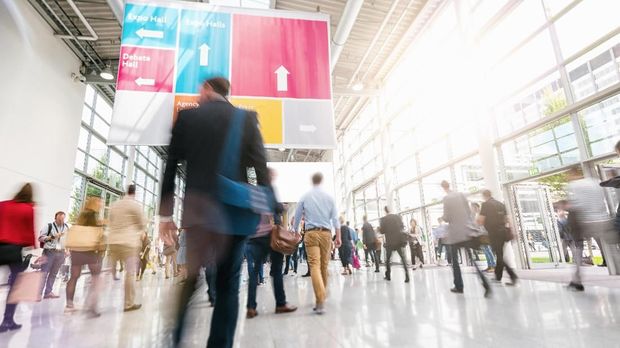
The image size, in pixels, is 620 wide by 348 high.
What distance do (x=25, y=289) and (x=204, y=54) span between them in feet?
10.5

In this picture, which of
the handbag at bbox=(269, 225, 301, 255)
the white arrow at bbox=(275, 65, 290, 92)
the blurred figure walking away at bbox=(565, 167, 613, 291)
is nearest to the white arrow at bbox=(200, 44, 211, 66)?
the white arrow at bbox=(275, 65, 290, 92)

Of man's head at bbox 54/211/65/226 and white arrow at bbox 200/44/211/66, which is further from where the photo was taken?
man's head at bbox 54/211/65/226

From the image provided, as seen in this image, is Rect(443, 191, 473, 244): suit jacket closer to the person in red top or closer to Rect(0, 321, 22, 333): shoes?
the person in red top

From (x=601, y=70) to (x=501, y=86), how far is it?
7.41 feet

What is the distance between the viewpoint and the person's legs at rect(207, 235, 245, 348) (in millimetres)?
1298

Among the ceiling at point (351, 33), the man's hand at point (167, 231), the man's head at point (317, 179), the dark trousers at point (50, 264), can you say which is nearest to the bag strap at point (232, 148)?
the man's hand at point (167, 231)

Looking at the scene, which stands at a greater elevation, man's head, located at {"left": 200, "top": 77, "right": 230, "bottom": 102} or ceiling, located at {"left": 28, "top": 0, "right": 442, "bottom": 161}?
ceiling, located at {"left": 28, "top": 0, "right": 442, "bottom": 161}

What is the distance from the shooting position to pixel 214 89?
1559 mm

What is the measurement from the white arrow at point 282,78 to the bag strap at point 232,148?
3.06 metres

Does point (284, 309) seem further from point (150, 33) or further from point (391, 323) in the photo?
point (150, 33)

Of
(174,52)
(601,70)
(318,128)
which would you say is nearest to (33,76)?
(174,52)

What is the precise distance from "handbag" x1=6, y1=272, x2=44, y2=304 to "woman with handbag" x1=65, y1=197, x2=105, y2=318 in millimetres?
702

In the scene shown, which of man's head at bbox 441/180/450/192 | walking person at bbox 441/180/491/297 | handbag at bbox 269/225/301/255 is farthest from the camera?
man's head at bbox 441/180/450/192

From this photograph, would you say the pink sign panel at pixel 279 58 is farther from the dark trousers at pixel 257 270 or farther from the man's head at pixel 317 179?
the dark trousers at pixel 257 270
